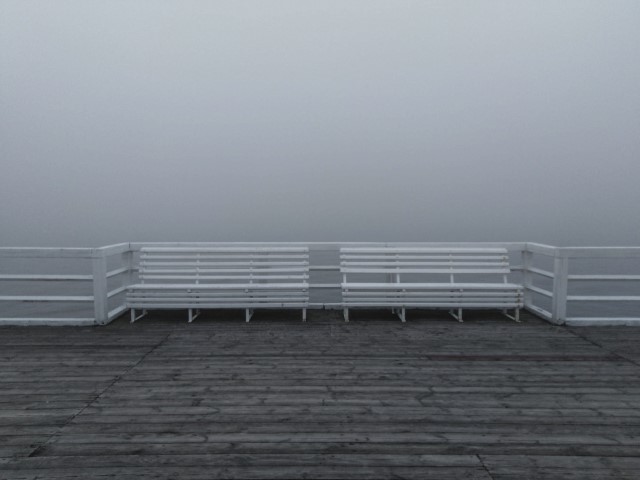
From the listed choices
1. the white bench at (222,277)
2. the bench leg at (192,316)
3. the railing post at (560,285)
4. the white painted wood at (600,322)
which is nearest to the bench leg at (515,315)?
the railing post at (560,285)

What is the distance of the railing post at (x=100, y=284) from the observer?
18.8 ft

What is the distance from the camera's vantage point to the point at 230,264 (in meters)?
6.30

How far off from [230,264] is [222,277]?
0.67 feet

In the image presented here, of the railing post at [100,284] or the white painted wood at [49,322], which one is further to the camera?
the white painted wood at [49,322]

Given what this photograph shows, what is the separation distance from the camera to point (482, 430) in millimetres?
2971

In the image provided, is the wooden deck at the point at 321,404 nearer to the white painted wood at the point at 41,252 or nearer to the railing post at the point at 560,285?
the railing post at the point at 560,285

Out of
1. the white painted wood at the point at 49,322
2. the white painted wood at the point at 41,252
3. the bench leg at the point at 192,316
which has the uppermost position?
the white painted wood at the point at 41,252

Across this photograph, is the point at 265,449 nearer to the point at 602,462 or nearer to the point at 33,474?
the point at 33,474

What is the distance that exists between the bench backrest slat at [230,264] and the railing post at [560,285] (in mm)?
3076

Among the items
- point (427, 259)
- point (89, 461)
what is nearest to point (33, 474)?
point (89, 461)

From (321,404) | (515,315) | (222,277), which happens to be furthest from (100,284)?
(515,315)

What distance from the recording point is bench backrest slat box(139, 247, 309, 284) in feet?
20.4

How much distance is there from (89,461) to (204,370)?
1563 mm

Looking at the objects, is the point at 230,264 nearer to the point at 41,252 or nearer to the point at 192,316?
the point at 192,316
